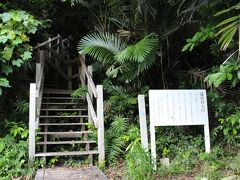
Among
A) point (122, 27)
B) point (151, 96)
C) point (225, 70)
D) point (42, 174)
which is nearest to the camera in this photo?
point (225, 70)

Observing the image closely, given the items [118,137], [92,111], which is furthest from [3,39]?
[118,137]

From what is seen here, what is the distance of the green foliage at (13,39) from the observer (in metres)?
5.39

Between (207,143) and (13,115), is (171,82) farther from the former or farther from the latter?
(13,115)

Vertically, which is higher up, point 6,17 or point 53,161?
point 6,17

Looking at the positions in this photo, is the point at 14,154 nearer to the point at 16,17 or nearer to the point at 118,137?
the point at 118,137

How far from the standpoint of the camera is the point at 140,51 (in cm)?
545

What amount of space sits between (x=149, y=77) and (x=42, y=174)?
131 inches

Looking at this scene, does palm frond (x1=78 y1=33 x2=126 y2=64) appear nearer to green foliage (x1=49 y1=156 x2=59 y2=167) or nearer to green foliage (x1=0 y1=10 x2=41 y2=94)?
green foliage (x1=0 y1=10 x2=41 y2=94)

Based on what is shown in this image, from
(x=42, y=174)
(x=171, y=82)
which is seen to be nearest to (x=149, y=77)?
(x=171, y=82)

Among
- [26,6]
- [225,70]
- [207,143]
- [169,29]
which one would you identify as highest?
[26,6]

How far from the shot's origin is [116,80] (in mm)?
6922

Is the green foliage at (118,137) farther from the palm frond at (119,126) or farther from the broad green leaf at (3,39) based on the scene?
the broad green leaf at (3,39)

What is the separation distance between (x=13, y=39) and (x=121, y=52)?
6.75 feet

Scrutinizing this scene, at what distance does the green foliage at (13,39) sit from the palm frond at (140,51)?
184 cm
